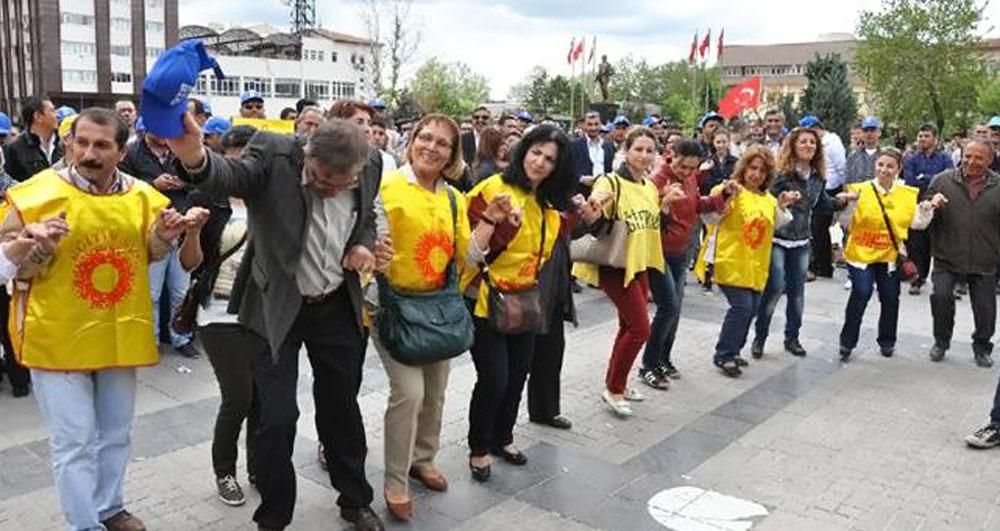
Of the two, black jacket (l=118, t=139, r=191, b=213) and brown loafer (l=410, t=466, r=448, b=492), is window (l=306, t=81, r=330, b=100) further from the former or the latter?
brown loafer (l=410, t=466, r=448, b=492)

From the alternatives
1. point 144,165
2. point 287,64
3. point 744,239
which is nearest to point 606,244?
point 744,239

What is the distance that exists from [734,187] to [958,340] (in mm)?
3480

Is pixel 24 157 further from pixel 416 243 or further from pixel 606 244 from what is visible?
pixel 606 244

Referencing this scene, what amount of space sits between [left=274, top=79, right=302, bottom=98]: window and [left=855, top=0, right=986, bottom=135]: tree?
49.1 m

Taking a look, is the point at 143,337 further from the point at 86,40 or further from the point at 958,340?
the point at 86,40

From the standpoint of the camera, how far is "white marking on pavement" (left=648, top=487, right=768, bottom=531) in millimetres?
4152

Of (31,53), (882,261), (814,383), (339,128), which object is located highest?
(31,53)

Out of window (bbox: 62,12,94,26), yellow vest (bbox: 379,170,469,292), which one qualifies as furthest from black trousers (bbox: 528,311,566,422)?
window (bbox: 62,12,94,26)

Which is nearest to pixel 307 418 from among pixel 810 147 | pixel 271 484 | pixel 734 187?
pixel 271 484

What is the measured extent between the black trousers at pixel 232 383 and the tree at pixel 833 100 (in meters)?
26.5

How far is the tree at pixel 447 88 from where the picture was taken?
6055 cm

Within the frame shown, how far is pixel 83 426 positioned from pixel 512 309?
2034 millimetres

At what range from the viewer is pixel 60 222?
10.0 ft

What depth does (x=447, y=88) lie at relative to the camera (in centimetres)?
6844
